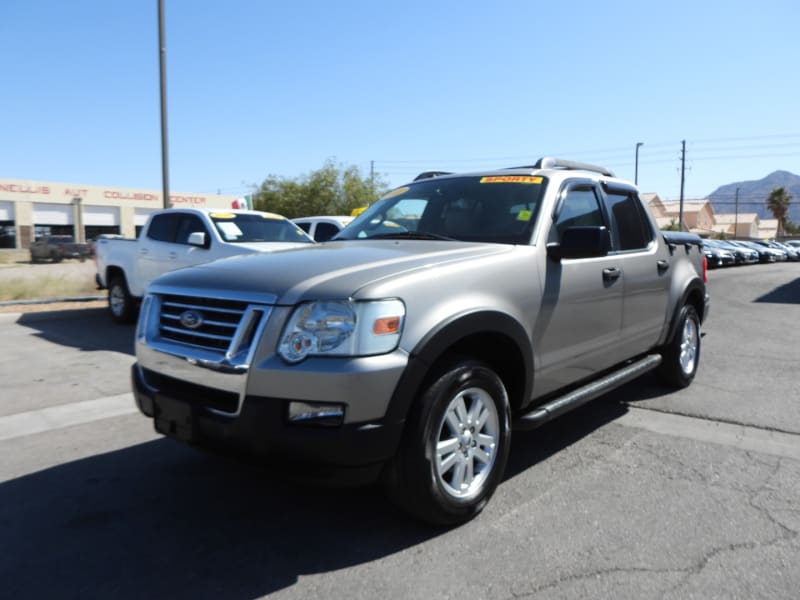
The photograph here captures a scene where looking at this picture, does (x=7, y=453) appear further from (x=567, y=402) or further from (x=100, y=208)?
(x=100, y=208)

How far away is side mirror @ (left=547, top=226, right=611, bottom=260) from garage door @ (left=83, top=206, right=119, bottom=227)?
54.3 m

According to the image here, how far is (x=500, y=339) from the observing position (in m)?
3.31

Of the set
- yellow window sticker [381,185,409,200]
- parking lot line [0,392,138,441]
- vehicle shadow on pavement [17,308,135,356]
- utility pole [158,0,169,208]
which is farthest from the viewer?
utility pole [158,0,169,208]

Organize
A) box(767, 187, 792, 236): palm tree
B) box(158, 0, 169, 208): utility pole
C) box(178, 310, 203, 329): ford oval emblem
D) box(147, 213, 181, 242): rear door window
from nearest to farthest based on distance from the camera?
box(178, 310, 203, 329): ford oval emblem, box(147, 213, 181, 242): rear door window, box(158, 0, 169, 208): utility pole, box(767, 187, 792, 236): palm tree

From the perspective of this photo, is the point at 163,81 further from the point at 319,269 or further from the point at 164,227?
the point at 319,269

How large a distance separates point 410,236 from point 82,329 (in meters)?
7.64

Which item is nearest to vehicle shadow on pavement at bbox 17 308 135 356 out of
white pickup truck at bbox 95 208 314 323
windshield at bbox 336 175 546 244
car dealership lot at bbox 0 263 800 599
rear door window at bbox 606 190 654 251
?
white pickup truck at bbox 95 208 314 323

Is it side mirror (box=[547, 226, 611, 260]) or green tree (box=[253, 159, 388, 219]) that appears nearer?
side mirror (box=[547, 226, 611, 260])

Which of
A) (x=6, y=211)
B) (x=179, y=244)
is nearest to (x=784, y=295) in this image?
(x=179, y=244)

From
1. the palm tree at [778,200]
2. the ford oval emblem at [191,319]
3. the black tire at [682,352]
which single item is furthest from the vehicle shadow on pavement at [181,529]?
the palm tree at [778,200]

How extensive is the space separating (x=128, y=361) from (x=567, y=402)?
5507mm

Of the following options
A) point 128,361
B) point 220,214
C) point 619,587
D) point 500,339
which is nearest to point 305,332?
point 500,339

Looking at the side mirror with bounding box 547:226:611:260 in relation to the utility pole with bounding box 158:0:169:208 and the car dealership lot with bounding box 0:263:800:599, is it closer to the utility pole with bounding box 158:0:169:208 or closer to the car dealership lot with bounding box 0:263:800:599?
the car dealership lot with bounding box 0:263:800:599

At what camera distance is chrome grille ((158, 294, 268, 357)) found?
2771mm
